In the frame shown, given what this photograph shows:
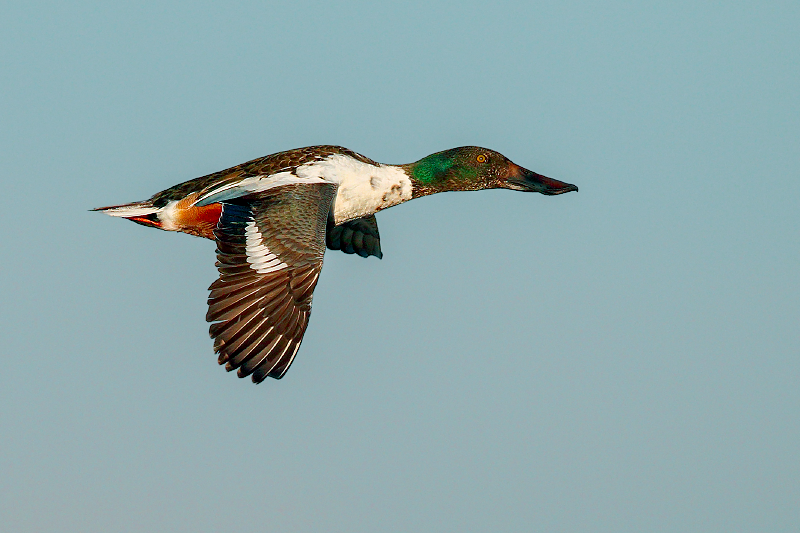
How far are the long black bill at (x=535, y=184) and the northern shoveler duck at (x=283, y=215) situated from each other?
0.04 feet

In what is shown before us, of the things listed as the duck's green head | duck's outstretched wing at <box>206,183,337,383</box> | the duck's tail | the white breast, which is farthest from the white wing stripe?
the duck's green head

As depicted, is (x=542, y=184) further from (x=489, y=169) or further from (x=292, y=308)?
(x=292, y=308)

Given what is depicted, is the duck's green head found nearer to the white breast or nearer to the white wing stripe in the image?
the white breast

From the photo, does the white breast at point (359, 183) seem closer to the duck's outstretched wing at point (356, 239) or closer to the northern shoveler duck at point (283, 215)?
the northern shoveler duck at point (283, 215)

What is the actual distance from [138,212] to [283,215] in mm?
2486

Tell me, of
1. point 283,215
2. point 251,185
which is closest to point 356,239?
point 251,185

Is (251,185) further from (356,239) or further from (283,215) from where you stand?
(356,239)

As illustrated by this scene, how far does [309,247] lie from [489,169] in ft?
11.8

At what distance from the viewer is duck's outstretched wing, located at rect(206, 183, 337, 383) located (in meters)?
10.5

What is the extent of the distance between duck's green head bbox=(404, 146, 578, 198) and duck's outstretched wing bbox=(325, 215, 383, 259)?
61.6 inches

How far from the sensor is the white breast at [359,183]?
500 inches

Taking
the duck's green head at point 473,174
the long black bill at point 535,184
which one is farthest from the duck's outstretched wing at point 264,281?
the long black bill at point 535,184

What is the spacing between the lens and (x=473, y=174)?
1385 cm

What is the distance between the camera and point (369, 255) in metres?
15.1
